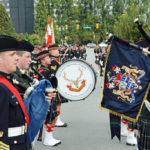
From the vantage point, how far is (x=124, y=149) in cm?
445

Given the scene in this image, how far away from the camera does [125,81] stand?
3018 mm

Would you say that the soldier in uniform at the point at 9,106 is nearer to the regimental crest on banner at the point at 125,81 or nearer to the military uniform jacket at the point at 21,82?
the military uniform jacket at the point at 21,82

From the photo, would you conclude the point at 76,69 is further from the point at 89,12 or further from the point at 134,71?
the point at 89,12

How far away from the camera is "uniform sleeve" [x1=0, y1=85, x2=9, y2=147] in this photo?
1995mm

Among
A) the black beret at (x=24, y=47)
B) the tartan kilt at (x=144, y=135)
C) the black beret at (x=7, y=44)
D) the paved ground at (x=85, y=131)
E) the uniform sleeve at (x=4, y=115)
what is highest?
the black beret at (x=7, y=44)

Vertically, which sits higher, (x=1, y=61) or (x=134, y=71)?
(x=1, y=61)

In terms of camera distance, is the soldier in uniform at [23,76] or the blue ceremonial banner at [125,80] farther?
the blue ceremonial banner at [125,80]

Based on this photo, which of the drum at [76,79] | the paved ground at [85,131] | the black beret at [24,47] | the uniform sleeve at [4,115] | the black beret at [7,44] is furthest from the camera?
the paved ground at [85,131]

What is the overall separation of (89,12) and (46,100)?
73.3 m

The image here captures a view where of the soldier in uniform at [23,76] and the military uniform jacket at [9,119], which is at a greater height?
the soldier in uniform at [23,76]

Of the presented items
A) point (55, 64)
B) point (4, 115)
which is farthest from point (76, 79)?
point (4, 115)

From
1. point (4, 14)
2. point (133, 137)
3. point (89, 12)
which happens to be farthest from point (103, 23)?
point (133, 137)

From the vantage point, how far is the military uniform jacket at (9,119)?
Result: 200cm

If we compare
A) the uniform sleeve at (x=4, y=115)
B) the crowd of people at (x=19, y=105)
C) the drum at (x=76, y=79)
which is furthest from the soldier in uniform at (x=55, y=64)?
the uniform sleeve at (x=4, y=115)
